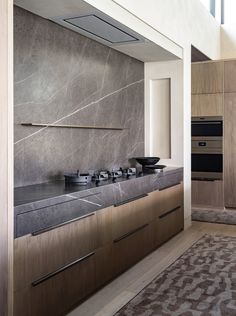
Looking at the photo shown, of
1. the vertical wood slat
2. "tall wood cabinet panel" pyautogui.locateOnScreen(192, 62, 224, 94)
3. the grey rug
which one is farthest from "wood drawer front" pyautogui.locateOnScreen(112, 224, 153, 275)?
"tall wood cabinet panel" pyautogui.locateOnScreen(192, 62, 224, 94)

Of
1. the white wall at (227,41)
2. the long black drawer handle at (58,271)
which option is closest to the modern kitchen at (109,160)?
the long black drawer handle at (58,271)

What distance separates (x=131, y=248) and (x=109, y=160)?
1.11 metres

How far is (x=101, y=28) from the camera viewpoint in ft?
11.3

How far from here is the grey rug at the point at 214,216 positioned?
5.45 metres

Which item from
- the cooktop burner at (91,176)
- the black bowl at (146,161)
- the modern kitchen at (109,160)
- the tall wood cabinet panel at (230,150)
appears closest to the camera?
the modern kitchen at (109,160)

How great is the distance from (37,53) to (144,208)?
1723 millimetres

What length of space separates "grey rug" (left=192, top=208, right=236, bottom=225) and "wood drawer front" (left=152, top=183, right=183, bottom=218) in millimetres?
875

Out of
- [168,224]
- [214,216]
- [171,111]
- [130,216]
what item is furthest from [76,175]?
[214,216]

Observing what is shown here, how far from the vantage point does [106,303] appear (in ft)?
9.12

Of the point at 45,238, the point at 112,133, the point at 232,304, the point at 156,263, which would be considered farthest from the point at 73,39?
the point at 232,304

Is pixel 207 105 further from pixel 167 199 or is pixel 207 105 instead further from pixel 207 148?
pixel 167 199

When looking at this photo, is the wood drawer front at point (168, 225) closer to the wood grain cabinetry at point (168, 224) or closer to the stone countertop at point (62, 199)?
the wood grain cabinetry at point (168, 224)

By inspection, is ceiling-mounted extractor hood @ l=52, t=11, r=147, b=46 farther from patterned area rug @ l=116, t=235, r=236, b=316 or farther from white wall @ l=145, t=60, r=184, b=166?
patterned area rug @ l=116, t=235, r=236, b=316

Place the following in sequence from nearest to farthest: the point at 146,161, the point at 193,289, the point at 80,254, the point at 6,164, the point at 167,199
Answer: the point at 6,164 → the point at 80,254 → the point at 193,289 → the point at 167,199 → the point at 146,161
